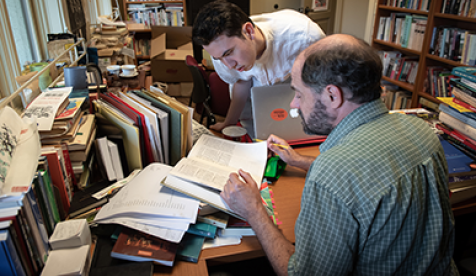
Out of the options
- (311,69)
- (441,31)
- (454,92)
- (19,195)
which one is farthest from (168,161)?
(441,31)

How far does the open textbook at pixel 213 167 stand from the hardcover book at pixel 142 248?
0.17 meters

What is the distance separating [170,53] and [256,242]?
11.0ft

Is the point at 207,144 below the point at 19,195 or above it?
below

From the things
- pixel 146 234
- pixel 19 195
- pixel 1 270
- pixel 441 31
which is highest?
pixel 441 31

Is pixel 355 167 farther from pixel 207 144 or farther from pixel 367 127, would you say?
pixel 207 144

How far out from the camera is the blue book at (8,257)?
667 mm

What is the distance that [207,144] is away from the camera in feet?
4.51

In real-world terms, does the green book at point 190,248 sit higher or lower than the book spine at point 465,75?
lower

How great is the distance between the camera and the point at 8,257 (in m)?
0.68

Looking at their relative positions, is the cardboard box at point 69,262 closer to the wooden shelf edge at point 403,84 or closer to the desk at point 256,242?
the desk at point 256,242

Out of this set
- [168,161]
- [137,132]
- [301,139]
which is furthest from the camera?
[301,139]

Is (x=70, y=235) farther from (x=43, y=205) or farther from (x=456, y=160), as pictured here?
(x=456, y=160)

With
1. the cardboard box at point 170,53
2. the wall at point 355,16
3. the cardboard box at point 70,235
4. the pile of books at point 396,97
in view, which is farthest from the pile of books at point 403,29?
the cardboard box at point 70,235

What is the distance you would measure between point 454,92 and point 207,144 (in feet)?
3.75
